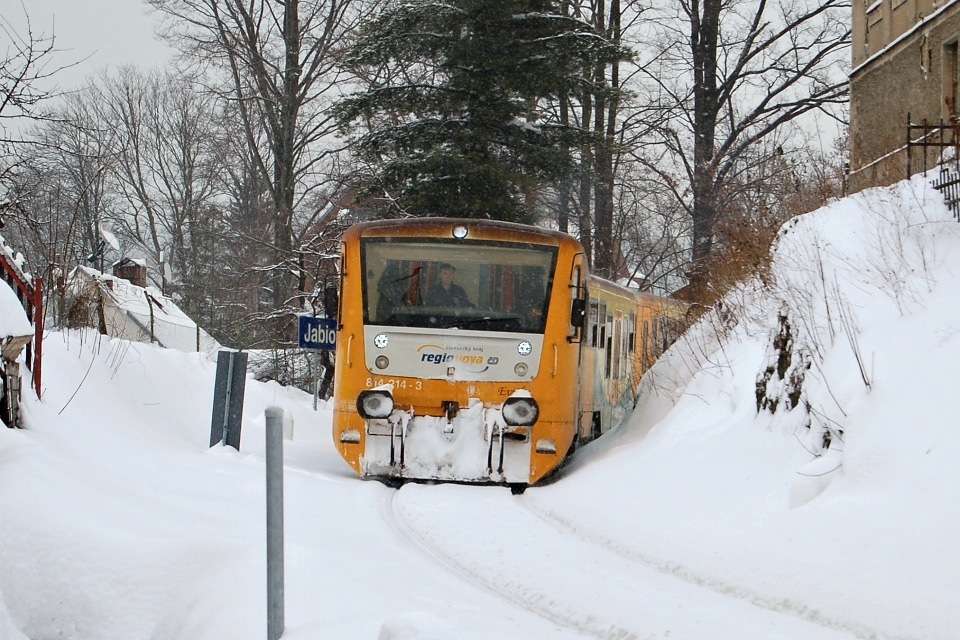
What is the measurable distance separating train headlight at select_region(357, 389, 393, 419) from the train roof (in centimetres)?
170

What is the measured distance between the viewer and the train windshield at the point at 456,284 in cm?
1129

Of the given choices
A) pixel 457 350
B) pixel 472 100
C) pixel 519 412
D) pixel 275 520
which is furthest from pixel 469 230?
pixel 472 100

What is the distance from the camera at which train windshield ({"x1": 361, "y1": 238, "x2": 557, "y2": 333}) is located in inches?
444

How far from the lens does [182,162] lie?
55.0 meters

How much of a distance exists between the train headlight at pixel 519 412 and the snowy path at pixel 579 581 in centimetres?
154

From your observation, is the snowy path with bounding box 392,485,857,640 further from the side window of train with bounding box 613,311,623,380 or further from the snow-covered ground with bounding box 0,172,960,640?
the side window of train with bounding box 613,311,623,380

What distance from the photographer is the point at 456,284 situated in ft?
37.4

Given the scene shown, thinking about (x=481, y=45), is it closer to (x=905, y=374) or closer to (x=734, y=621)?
(x=905, y=374)

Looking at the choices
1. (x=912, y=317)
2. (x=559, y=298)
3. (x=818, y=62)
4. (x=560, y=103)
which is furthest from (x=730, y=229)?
(x=818, y=62)

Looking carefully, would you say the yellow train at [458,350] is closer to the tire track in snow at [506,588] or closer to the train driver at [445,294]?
the train driver at [445,294]

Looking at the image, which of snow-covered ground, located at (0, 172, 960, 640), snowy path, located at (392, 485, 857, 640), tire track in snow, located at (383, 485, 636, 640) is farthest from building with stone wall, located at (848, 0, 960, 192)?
tire track in snow, located at (383, 485, 636, 640)

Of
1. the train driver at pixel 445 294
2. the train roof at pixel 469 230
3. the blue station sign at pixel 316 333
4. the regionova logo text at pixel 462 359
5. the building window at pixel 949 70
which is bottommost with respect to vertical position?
the regionova logo text at pixel 462 359

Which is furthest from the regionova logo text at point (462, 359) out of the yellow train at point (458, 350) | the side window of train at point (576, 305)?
the side window of train at point (576, 305)

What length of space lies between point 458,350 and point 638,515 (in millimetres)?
3223
